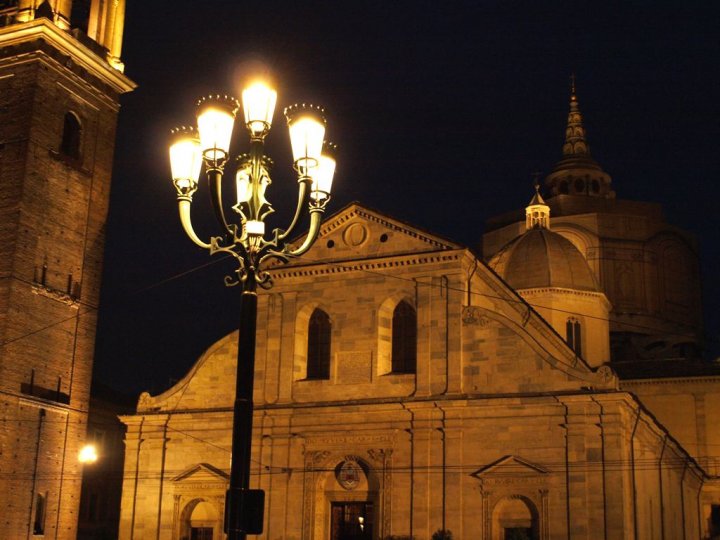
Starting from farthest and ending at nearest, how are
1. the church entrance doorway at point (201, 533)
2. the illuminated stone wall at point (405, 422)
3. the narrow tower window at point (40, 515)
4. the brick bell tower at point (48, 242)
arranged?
the narrow tower window at point (40, 515)
the church entrance doorway at point (201, 533)
the brick bell tower at point (48, 242)
the illuminated stone wall at point (405, 422)

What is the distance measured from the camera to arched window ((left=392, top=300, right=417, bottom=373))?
1297 inches

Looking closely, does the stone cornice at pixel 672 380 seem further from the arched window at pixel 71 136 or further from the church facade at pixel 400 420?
the arched window at pixel 71 136

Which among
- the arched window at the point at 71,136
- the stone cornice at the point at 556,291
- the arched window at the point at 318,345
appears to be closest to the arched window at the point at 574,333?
the stone cornice at the point at 556,291

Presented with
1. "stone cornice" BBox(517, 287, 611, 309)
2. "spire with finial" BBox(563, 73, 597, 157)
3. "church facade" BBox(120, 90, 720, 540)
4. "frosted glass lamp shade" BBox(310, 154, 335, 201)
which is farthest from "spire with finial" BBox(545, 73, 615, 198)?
"frosted glass lamp shade" BBox(310, 154, 335, 201)

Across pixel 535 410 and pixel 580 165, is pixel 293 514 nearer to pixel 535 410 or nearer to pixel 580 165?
pixel 535 410

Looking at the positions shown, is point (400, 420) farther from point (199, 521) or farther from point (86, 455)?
point (86, 455)

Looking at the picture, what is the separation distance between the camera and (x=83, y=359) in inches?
1444

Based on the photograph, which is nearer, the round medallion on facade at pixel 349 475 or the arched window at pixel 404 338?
the round medallion on facade at pixel 349 475

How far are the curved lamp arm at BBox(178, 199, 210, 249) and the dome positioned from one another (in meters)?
32.7

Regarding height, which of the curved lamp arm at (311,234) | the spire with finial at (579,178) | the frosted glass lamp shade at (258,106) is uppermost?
the spire with finial at (579,178)

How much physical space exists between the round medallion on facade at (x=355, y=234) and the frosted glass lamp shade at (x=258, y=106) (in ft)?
63.8

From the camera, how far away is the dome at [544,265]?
153 ft

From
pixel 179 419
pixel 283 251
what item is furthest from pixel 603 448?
pixel 283 251

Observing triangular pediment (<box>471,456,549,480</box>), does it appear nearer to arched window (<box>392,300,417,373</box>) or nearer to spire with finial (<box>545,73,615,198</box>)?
arched window (<box>392,300,417,373</box>)
